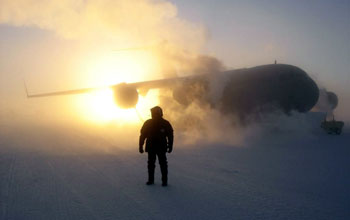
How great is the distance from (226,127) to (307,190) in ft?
37.1

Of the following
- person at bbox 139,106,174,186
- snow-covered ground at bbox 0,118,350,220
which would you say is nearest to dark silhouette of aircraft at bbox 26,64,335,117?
snow-covered ground at bbox 0,118,350,220

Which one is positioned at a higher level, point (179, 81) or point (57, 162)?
point (179, 81)

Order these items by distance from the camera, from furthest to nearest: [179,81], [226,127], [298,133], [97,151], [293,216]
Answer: [179,81] → [226,127] → [298,133] → [97,151] → [293,216]

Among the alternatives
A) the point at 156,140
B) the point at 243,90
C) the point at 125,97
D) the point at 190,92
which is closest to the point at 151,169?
the point at 156,140

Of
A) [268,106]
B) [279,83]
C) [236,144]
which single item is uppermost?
[279,83]

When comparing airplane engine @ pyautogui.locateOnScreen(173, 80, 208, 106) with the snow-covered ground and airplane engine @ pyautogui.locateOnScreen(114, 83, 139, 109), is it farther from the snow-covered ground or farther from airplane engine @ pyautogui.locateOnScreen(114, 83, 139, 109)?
the snow-covered ground

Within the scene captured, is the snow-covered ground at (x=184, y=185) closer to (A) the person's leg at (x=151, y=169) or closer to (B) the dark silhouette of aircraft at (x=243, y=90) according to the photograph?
(A) the person's leg at (x=151, y=169)

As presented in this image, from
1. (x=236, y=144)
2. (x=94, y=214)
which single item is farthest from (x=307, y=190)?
(x=236, y=144)

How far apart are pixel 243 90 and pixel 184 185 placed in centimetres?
1145

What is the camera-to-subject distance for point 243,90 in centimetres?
1733

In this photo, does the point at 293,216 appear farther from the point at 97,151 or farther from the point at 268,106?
the point at 268,106

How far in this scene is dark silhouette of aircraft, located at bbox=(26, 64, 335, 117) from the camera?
643 inches

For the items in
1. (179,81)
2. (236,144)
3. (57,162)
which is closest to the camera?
(57,162)

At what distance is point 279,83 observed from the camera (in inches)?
649
